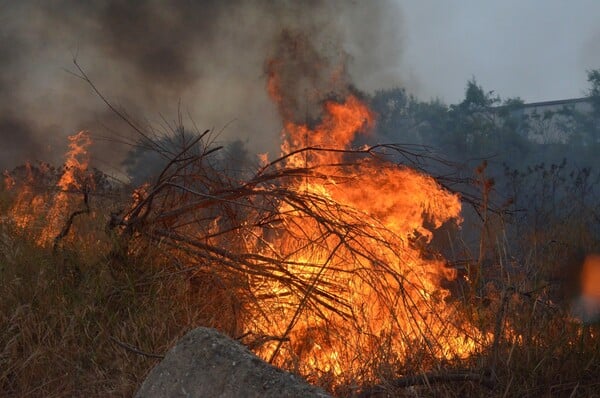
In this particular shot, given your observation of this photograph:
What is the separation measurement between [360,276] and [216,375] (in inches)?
58.9

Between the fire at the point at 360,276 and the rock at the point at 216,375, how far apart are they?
0.81 meters

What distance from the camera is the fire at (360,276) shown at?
3467mm

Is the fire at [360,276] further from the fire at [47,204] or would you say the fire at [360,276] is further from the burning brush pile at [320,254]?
the fire at [47,204]

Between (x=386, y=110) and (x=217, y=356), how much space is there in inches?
661

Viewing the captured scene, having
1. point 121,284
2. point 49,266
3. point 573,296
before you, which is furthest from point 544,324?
point 49,266

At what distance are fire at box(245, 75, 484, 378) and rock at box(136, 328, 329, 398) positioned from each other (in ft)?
2.65

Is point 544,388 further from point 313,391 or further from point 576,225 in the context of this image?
point 576,225

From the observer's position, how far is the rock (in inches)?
87.6

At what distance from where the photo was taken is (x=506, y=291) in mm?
2844

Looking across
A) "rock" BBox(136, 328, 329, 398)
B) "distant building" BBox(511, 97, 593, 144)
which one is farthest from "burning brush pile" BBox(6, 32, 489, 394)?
"distant building" BBox(511, 97, 593, 144)

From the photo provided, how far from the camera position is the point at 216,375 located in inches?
93.4

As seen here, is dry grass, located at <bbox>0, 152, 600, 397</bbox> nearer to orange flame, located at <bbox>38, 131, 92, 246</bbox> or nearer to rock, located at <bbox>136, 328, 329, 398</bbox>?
orange flame, located at <bbox>38, 131, 92, 246</bbox>

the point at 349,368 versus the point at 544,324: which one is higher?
the point at 544,324

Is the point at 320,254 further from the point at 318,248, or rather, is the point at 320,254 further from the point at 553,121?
the point at 553,121
